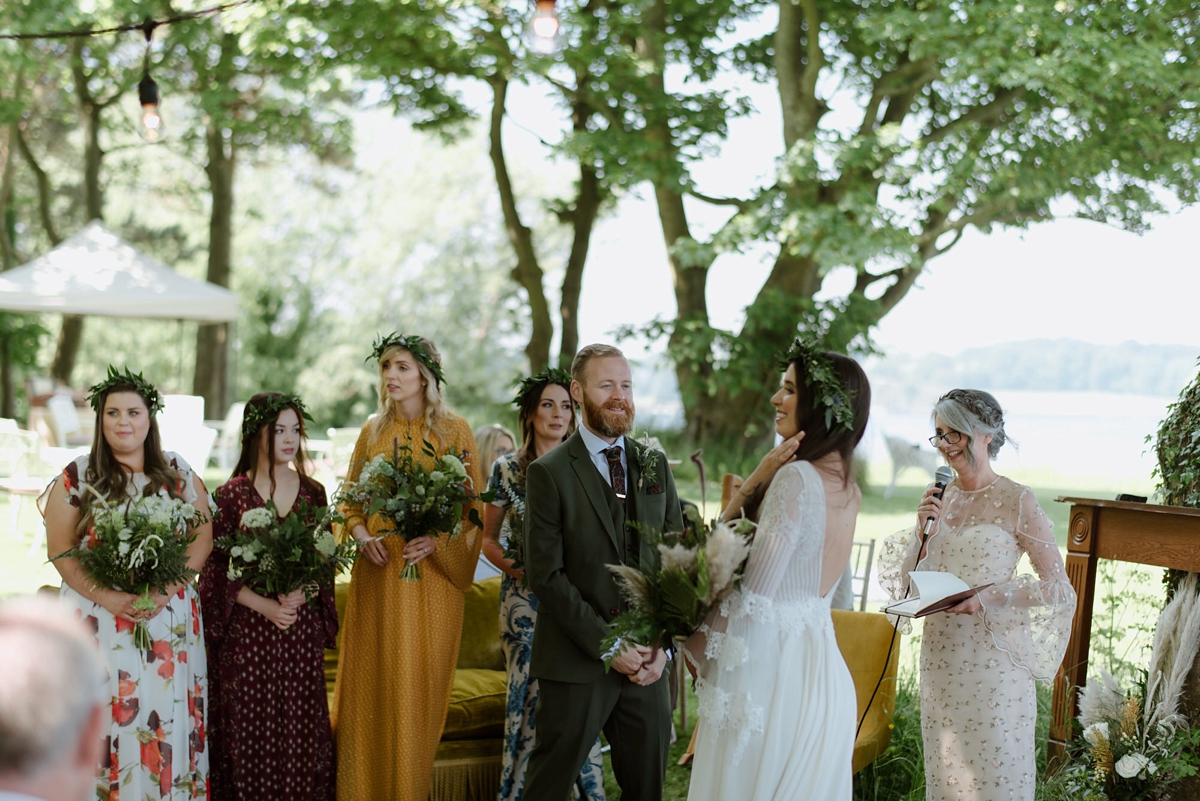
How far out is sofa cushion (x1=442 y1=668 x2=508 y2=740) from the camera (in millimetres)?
4746

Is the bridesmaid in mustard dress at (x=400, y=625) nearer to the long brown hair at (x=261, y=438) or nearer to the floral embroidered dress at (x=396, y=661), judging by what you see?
the floral embroidered dress at (x=396, y=661)

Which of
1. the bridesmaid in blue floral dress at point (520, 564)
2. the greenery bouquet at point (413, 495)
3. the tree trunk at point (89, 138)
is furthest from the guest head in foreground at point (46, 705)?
the tree trunk at point (89, 138)

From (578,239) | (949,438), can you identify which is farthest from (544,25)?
(578,239)

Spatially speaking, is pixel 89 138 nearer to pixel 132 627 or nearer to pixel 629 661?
pixel 132 627

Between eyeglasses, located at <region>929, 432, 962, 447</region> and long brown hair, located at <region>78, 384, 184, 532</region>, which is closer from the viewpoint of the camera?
eyeglasses, located at <region>929, 432, 962, 447</region>

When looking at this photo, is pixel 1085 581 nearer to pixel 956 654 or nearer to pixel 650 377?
pixel 956 654

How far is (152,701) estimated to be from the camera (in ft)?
13.2

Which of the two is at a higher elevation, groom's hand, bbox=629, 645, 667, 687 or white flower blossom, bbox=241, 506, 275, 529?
white flower blossom, bbox=241, 506, 275, 529

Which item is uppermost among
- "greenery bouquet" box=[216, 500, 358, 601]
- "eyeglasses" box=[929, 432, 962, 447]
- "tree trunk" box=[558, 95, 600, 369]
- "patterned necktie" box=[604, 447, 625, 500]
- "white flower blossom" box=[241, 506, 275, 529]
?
"tree trunk" box=[558, 95, 600, 369]

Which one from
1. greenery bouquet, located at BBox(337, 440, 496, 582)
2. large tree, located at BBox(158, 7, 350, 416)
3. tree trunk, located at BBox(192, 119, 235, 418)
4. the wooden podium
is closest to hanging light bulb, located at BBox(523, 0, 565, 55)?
greenery bouquet, located at BBox(337, 440, 496, 582)

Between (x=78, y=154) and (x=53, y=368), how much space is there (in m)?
12.9

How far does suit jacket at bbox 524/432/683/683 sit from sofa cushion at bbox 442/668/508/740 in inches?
52.2

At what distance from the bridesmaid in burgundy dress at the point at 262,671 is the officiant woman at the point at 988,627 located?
2.55 meters

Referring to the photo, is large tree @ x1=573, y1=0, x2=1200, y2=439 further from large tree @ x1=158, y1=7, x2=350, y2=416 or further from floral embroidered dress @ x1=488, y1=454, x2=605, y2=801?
floral embroidered dress @ x1=488, y1=454, x2=605, y2=801
